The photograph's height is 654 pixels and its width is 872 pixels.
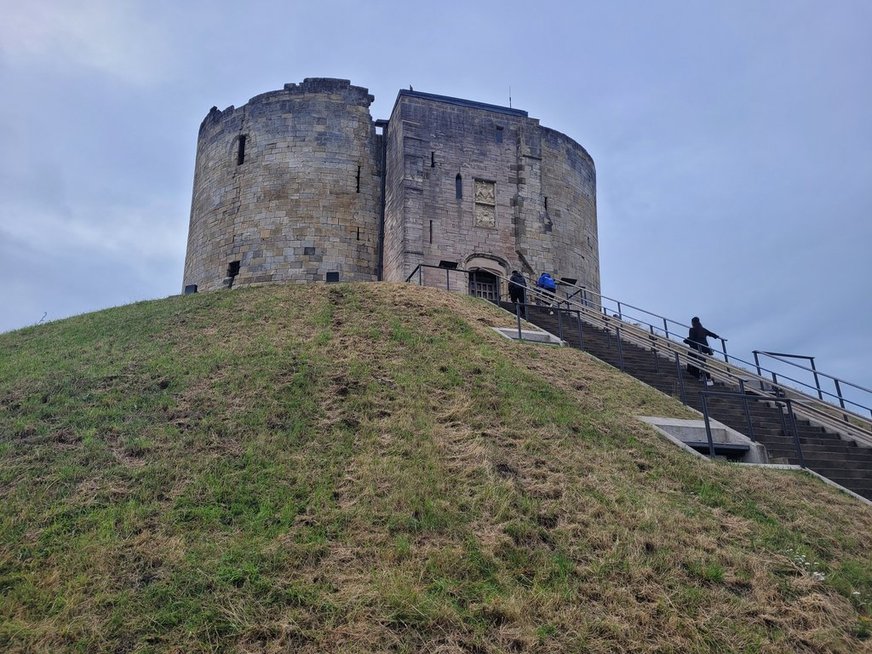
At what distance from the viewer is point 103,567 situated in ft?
19.2

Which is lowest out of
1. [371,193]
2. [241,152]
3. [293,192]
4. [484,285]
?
[484,285]

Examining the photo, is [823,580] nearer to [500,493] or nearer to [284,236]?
[500,493]

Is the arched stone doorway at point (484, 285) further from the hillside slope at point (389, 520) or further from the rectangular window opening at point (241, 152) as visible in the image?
the hillside slope at point (389, 520)

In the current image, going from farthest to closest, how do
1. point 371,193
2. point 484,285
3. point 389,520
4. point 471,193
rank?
point 371,193 → point 471,193 → point 484,285 → point 389,520

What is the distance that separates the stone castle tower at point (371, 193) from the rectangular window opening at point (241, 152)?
0.03m

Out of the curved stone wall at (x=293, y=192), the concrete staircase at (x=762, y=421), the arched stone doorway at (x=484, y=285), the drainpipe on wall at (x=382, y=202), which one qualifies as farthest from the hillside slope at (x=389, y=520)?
the drainpipe on wall at (x=382, y=202)

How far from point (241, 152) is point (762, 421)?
18.4 meters

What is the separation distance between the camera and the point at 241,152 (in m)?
23.1

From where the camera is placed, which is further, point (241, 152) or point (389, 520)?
point (241, 152)

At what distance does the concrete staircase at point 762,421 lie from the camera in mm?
9797

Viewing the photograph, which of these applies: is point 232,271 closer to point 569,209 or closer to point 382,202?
point 382,202

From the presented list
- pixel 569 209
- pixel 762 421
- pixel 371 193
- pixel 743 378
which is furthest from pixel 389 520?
pixel 569 209

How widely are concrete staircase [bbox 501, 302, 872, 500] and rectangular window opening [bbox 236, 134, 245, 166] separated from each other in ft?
42.5

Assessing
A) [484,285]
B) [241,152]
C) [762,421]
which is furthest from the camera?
[241,152]
